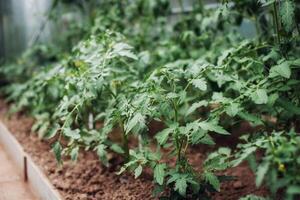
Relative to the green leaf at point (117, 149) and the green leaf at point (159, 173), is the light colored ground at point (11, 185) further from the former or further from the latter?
the green leaf at point (159, 173)

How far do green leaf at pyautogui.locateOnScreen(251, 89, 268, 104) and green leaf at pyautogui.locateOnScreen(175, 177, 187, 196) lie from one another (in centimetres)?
58

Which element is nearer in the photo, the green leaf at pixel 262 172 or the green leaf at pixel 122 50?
the green leaf at pixel 262 172

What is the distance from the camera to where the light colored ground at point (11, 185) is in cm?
341

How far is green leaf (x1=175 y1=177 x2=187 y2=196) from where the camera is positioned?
8.00 ft

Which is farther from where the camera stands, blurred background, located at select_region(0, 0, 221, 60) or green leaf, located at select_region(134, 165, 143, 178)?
blurred background, located at select_region(0, 0, 221, 60)

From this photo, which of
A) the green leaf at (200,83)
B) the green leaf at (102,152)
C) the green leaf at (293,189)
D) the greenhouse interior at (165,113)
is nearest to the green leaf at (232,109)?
the greenhouse interior at (165,113)

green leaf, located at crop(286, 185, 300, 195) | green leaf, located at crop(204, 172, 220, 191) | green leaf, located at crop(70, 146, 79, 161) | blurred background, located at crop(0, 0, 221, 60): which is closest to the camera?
green leaf, located at crop(286, 185, 300, 195)

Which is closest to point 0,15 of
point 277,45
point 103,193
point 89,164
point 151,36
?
point 151,36

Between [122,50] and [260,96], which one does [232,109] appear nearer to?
[260,96]

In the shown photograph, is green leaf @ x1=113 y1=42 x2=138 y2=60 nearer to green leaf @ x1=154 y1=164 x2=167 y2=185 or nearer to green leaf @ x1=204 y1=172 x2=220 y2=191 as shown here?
green leaf @ x1=154 y1=164 x2=167 y2=185

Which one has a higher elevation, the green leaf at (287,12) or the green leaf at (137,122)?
the green leaf at (287,12)

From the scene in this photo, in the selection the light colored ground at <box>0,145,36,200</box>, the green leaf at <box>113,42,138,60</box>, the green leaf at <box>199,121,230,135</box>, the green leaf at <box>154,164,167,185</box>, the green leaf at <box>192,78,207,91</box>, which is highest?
the green leaf at <box>113,42,138,60</box>

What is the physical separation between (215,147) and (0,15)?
5.64 m

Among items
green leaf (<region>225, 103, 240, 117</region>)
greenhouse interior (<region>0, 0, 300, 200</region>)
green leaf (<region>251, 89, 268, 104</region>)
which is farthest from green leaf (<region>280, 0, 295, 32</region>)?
green leaf (<region>225, 103, 240, 117</region>)
